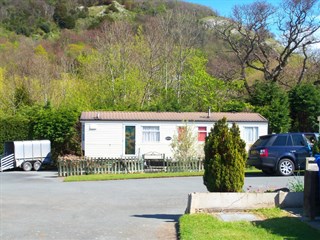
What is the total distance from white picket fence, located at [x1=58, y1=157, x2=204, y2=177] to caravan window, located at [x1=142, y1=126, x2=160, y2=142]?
2480 millimetres

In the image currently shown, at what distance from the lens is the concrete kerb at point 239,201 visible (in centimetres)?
1018

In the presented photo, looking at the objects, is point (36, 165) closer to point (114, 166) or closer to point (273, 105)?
point (114, 166)

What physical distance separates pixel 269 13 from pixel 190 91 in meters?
10.1

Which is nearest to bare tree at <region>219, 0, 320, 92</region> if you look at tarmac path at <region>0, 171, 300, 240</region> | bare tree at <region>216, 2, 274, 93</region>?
bare tree at <region>216, 2, 274, 93</region>

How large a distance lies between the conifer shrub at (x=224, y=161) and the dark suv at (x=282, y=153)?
943 centimetres

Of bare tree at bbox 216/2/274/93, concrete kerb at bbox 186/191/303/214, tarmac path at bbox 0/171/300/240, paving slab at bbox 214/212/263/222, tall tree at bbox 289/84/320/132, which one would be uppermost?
bare tree at bbox 216/2/274/93

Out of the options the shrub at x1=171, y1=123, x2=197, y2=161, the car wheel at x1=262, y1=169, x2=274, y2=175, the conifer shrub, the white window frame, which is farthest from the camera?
the white window frame

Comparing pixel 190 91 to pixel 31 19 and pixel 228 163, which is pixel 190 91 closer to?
pixel 228 163

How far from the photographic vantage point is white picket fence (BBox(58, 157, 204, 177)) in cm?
2577

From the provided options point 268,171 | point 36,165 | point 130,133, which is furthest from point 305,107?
point 36,165

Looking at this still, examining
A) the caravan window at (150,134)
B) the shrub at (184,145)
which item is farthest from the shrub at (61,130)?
the shrub at (184,145)

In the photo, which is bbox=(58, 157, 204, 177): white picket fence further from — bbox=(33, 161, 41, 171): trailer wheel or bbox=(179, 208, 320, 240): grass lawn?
bbox=(179, 208, 320, 240): grass lawn

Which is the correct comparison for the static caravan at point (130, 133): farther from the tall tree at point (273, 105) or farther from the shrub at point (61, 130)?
the tall tree at point (273, 105)

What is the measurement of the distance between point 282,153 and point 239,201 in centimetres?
1013
